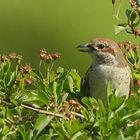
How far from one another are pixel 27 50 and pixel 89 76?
4.00 metres

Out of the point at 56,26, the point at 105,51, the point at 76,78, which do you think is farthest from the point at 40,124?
the point at 56,26

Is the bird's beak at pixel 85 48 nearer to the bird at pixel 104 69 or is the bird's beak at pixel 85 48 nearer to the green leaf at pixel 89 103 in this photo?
the bird at pixel 104 69

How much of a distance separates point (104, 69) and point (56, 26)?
4.95 m

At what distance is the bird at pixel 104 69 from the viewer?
557cm

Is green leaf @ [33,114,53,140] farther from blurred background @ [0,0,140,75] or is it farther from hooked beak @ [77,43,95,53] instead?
blurred background @ [0,0,140,75]

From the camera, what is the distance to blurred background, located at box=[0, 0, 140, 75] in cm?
962

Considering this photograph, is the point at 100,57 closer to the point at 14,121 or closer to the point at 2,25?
the point at 14,121

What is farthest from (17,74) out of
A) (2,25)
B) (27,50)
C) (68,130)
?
(2,25)

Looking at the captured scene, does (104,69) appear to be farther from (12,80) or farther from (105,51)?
(12,80)

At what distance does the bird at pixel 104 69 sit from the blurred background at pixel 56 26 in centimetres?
311

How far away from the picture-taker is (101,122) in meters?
3.94

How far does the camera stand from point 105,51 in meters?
5.73

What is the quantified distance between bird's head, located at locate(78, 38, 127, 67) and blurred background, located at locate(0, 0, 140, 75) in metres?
3.09

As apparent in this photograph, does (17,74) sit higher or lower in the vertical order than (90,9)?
higher
